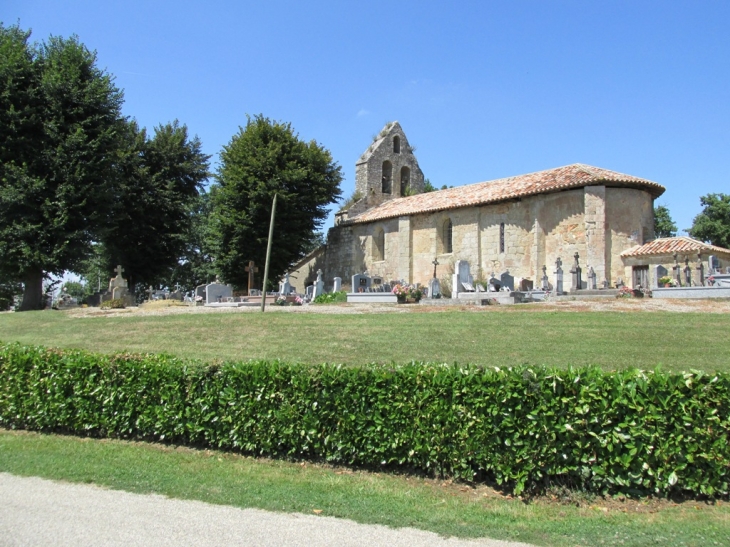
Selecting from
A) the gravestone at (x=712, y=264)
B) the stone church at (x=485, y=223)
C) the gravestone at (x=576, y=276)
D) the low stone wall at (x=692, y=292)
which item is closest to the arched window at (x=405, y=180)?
the stone church at (x=485, y=223)

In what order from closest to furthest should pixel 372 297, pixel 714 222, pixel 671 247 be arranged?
pixel 671 247, pixel 372 297, pixel 714 222

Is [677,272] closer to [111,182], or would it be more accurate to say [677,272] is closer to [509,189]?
[509,189]

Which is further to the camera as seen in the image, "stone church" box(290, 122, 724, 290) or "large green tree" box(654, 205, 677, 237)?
"large green tree" box(654, 205, 677, 237)

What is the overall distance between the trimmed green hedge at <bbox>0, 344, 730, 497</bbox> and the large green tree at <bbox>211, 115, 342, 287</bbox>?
85.0ft

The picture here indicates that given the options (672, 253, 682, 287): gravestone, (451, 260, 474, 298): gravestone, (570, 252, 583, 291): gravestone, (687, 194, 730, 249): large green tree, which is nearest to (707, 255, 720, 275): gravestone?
(672, 253, 682, 287): gravestone

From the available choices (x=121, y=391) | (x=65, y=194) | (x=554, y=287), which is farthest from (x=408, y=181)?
(x=121, y=391)

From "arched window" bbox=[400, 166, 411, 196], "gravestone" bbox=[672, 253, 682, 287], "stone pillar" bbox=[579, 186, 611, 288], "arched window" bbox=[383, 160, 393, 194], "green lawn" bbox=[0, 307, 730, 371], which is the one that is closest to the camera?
"green lawn" bbox=[0, 307, 730, 371]

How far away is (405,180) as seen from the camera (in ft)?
135

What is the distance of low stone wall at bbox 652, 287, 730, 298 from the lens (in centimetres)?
1842

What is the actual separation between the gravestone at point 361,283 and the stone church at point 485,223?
17.7 ft

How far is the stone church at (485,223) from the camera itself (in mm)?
25359

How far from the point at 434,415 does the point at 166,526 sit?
281cm

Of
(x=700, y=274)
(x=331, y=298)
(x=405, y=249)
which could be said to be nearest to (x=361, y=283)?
(x=331, y=298)

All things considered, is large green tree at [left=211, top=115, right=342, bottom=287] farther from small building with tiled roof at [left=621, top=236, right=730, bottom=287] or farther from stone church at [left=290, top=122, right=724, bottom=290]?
small building with tiled roof at [left=621, top=236, right=730, bottom=287]
